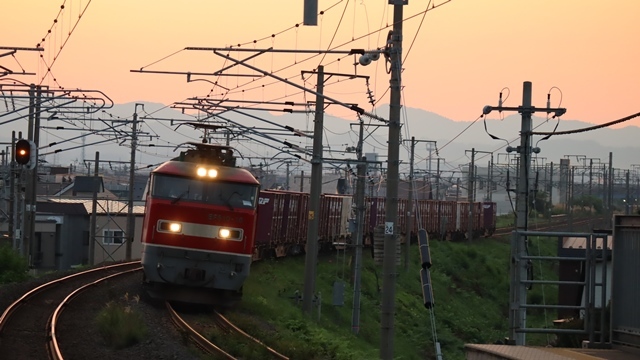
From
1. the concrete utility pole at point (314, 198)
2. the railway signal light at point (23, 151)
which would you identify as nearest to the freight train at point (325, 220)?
the concrete utility pole at point (314, 198)

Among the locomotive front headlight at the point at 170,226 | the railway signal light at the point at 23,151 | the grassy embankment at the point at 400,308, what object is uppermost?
the railway signal light at the point at 23,151

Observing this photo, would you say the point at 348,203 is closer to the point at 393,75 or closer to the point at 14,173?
the point at 14,173

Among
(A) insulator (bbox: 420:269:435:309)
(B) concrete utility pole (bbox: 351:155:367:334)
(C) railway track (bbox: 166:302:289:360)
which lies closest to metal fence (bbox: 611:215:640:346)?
(A) insulator (bbox: 420:269:435:309)

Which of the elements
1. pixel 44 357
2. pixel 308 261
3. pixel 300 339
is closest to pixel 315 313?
pixel 308 261

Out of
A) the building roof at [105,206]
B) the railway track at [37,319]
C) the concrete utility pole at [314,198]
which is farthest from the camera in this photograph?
the building roof at [105,206]

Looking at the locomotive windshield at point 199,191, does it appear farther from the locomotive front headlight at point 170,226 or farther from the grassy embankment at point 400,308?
the grassy embankment at point 400,308

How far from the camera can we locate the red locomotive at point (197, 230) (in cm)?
2020

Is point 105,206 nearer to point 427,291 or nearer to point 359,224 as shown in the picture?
point 359,224

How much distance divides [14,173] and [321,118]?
15.7 m

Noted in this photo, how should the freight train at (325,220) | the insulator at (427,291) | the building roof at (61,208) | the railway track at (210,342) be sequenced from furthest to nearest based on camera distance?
the building roof at (61,208) → the freight train at (325,220) → the insulator at (427,291) → the railway track at (210,342)

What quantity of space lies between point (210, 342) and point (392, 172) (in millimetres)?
4323

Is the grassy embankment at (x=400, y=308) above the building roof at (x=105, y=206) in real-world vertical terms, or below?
below

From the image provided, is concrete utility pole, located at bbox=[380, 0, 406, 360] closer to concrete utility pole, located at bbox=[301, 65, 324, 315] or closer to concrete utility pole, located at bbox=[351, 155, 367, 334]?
concrete utility pole, located at bbox=[301, 65, 324, 315]

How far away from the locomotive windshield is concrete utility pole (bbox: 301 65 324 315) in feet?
18.2
